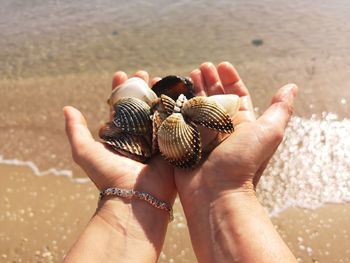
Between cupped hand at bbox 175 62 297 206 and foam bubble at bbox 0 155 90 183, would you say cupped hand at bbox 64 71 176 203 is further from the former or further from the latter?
foam bubble at bbox 0 155 90 183

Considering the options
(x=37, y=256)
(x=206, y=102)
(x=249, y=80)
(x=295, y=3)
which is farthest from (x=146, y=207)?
(x=295, y=3)

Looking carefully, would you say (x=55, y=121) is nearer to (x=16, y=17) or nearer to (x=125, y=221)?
(x=125, y=221)

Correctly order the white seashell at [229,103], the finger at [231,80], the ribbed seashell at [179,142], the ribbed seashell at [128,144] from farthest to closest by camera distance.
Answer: the finger at [231,80] < the white seashell at [229,103] < the ribbed seashell at [128,144] < the ribbed seashell at [179,142]

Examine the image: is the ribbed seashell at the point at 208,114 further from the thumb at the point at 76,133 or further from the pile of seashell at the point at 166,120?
the thumb at the point at 76,133

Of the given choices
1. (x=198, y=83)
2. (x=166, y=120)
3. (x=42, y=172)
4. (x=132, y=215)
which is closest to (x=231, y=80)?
(x=198, y=83)

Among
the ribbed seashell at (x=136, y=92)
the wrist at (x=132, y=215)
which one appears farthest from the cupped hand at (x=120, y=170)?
the ribbed seashell at (x=136, y=92)

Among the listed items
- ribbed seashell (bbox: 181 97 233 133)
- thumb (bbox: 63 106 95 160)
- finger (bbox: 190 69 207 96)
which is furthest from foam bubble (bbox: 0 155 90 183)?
ribbed seashell (bbox: 181 97 233 133)

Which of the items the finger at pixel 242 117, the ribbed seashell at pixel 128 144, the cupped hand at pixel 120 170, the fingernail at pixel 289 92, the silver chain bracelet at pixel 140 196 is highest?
the fingernail at pixel 289 92
